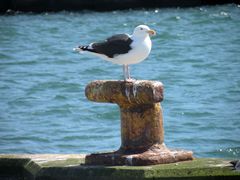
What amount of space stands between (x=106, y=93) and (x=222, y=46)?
55.3 ft

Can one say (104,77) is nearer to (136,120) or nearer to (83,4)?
(136,120)

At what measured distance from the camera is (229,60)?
70.3 feet

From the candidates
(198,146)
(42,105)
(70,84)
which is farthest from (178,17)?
(198,146)

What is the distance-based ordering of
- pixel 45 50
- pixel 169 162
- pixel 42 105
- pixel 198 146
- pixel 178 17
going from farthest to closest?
pixel 178 17 → pixel 45 50 → pixel 42 105 → pixel 198 146 → pixel 169 162

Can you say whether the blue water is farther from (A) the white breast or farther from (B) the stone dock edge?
(A) the white breast

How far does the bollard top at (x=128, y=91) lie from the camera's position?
699cm

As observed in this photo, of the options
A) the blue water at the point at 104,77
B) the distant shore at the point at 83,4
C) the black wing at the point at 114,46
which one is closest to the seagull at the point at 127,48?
the black wing at the point at 114,46

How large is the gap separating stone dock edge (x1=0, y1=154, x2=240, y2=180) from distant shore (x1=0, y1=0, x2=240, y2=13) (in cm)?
2647

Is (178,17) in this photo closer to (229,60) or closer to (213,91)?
(229,60)

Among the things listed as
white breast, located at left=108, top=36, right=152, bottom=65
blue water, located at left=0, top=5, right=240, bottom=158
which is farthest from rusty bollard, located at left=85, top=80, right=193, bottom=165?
blue water, located at left=0, top=5, right=240, bottom=158

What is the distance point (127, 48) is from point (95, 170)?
3.50ft

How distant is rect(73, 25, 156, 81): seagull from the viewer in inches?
287

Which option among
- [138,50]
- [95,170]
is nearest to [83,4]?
[138,50]

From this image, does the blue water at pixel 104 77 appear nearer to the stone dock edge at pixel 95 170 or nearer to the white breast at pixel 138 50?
the stone dock edge at pixel 95 170
